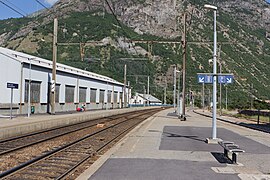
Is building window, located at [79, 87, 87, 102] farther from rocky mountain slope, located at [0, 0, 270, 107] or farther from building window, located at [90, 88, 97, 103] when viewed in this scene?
building window, located at [90, 88, 97, 103]

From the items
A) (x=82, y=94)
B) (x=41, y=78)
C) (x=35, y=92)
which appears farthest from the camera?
(x=82, y=94)

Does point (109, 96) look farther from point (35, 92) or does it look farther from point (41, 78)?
point (35, 92)

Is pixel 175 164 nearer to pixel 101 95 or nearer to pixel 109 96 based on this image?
pixel 101 95

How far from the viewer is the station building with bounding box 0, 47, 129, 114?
43.9 meters

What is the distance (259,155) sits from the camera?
49.4ft

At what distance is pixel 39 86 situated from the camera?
52.2 metres

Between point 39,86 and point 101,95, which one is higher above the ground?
point 39,86

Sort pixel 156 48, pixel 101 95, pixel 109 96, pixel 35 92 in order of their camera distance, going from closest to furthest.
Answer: pixel 35 92, pixel 156 48, pixel 101 95, pixel 109 96

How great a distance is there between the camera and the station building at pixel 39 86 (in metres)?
43.9

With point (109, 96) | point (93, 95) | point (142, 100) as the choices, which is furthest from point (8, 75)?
→ point (142, 100)

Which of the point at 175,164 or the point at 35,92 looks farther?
the point at 35,92

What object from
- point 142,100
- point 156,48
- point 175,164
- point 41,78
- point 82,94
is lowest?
point 175,164

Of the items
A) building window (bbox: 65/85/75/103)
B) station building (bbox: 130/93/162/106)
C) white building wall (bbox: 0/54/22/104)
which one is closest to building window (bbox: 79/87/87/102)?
building window (bbox: 65/85/75/103)

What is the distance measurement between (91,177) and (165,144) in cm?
805
